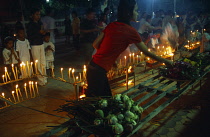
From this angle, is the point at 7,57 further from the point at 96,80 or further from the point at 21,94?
the point at 96,80

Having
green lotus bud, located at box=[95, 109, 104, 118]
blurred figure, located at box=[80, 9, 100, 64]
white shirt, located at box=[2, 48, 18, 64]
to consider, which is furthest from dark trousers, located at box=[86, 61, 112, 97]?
white shirt, located at box=[2, 48, 18, 64]

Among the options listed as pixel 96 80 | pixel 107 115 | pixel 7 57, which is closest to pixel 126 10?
pixel 96 80

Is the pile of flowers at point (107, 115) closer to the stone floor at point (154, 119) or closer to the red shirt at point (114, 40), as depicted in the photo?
the red shirt at point (114, 40)

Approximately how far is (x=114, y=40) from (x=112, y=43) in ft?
0.16

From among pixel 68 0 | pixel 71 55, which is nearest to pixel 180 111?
pixel 71 55

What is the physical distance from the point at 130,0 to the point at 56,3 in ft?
53.1

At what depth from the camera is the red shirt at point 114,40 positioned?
254 centimetres

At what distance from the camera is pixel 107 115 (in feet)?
7.09

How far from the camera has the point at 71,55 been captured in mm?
10039

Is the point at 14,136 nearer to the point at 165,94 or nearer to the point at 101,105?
the point at 101,105

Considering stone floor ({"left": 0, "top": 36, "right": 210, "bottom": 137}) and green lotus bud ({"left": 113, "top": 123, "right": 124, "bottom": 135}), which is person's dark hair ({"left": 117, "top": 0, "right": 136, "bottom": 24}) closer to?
green lotus bud ({"left": 113, "top": 123, "right": 124, "bottom": 135})

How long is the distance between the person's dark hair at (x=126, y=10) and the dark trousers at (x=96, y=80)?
2.53 ft

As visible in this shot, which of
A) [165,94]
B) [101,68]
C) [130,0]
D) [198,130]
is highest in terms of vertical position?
[130,0]

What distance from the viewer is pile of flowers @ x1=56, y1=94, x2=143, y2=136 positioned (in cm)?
199
